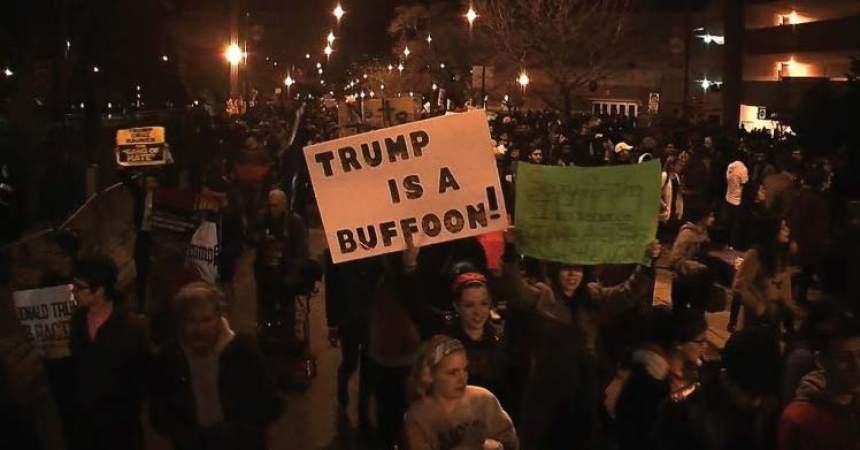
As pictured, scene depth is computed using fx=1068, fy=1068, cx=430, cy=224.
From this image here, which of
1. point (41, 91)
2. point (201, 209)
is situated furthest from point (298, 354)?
point (41, 91)

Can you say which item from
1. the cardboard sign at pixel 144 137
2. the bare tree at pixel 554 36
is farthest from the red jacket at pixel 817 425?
the bare tree at pixel 554 36

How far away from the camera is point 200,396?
4.79m

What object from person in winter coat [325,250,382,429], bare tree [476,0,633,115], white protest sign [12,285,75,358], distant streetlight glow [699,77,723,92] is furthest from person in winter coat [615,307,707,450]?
distant streetlight glow [699,77,723,92]

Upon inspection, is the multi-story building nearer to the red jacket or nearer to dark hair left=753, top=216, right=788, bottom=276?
dark hair left=753, top=216, right=788, bottom=276

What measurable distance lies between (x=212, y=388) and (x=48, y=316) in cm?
168

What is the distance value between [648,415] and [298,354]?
13.1ft

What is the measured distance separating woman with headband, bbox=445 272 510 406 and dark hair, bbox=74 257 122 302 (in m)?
1.81

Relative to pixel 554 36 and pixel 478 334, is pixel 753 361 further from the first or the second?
pixel 554 36

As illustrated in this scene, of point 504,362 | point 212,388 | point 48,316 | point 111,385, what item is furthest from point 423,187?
point 48,316

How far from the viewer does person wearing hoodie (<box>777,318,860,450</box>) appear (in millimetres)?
4285

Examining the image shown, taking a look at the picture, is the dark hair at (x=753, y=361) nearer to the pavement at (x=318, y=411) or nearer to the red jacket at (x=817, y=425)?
the red jacket at (x=817, y=425)

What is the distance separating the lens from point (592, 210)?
6512 millimetres

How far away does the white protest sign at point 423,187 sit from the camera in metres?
6.30

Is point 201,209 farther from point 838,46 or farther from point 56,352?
point 838,46
